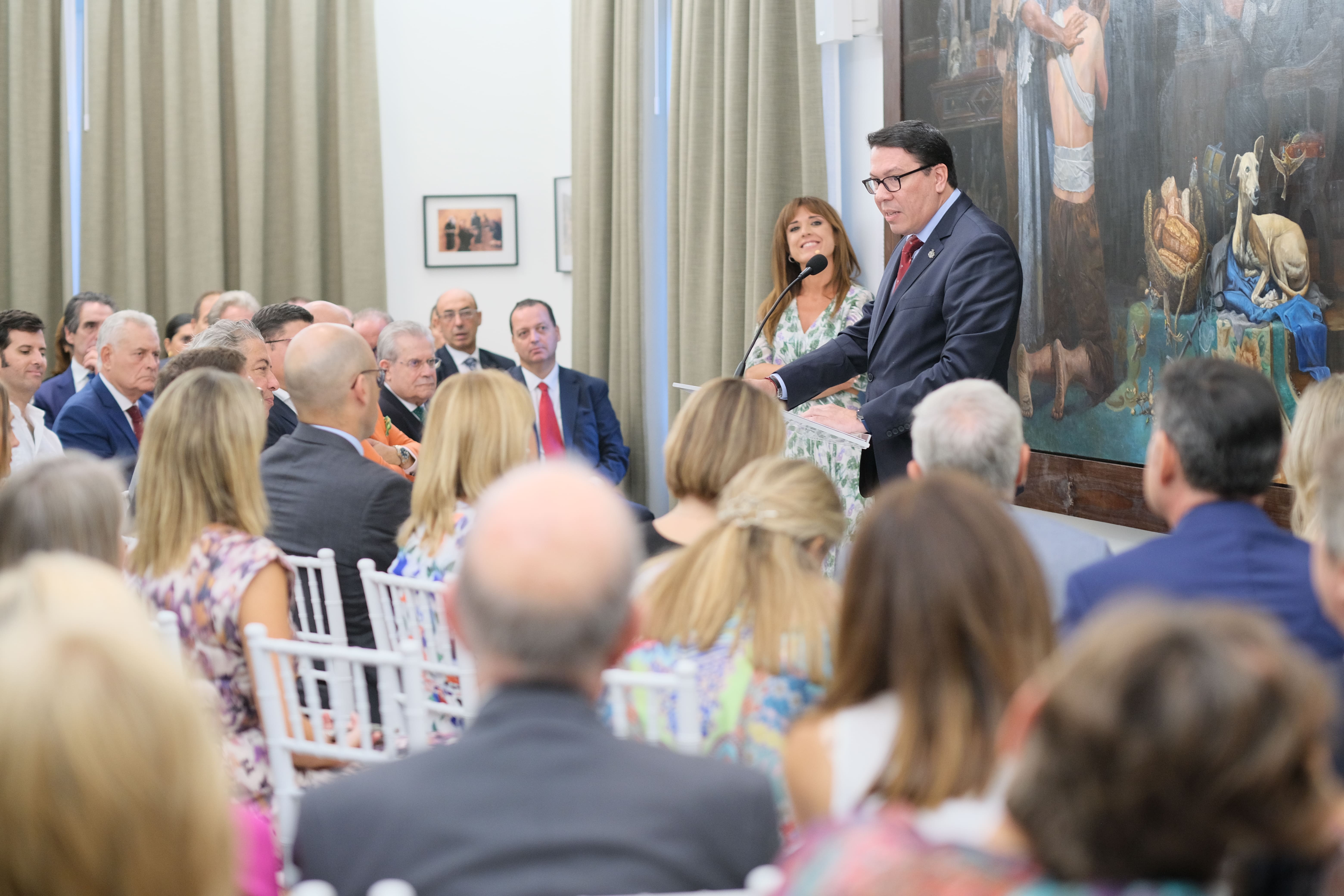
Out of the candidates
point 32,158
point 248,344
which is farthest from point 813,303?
point 32,158

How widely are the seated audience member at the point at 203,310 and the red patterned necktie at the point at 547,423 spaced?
161 centimetres

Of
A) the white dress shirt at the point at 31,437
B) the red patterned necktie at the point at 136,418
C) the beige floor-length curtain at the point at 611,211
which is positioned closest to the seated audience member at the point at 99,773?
the white dress shirt at the point at 31,437

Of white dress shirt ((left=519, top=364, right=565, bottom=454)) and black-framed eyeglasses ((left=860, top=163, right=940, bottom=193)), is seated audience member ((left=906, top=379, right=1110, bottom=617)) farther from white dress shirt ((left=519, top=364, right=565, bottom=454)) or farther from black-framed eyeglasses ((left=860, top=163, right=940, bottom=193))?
white dress shirt ((left=519, top=364, right=565, bottom=454))

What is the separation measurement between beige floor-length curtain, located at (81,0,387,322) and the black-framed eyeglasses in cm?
469

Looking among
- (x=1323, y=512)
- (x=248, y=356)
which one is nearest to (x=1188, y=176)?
(x=1323, y=512)

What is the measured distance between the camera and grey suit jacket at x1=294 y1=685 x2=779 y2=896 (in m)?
1.17

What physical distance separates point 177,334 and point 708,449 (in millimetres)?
4398

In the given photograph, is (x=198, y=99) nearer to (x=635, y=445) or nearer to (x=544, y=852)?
(x=635, y=445)

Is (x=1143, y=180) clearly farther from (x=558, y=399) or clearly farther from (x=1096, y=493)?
(x=558, y=399)

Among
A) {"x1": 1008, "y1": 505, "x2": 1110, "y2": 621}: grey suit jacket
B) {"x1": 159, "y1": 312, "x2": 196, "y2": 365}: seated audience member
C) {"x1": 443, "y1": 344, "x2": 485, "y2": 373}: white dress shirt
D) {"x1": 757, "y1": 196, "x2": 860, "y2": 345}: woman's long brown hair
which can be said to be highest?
{"x1": 757, "y1": 196, "x2": 860, "y2": 345}: woman's long brown hair

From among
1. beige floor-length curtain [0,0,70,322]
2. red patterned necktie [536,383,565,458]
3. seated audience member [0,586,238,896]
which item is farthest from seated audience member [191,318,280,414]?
beige floor-length curtain [0,0,70,322]

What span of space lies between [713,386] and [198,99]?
19.7 ft

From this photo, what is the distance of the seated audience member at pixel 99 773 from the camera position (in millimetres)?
889

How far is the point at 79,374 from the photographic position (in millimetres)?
6008
